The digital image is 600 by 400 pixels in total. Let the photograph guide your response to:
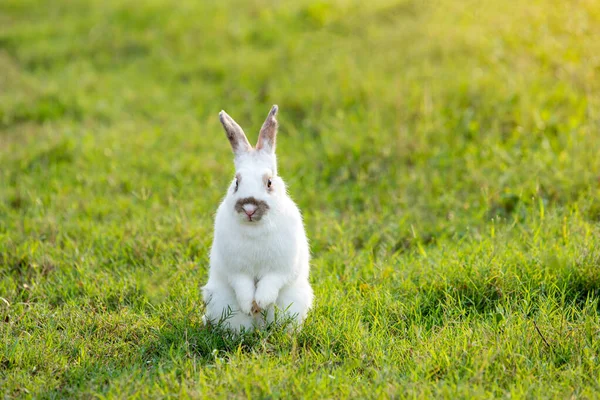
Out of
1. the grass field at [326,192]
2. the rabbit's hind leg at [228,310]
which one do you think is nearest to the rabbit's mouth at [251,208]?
the rabbit's hind leg at [228,310]

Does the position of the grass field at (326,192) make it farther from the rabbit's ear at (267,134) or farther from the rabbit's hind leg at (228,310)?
the rabbit's ear at (267,134)

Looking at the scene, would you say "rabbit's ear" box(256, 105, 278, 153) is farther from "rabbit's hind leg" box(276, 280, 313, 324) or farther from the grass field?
the grass field

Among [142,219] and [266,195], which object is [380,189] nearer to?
[142,219]

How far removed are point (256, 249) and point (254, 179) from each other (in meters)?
0.37

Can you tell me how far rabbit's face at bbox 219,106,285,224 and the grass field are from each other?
721 mm

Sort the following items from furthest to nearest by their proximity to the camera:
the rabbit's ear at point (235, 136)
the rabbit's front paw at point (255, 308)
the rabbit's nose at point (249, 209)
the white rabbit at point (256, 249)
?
the rabbit's ear at point (235, 136)
the rabbit's front paw at point (255, 308)
the white rabbit at point (256, 249)
the rabbit's nose at point (249, 209)

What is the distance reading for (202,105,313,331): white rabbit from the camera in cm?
380

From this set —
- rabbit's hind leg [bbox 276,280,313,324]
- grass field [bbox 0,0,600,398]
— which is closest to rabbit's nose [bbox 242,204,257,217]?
rabbit's hind leg [bbox 276,280,313,324]

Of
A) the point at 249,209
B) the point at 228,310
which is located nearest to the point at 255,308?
the point at 228,310

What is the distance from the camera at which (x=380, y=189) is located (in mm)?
6270

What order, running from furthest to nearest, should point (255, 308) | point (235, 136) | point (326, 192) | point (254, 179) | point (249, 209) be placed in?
point (326, 192) → point (235, 136) → point (255, 308) → point (254, 179) → point (249, 209)

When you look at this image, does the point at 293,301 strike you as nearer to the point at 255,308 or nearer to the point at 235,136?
the point at 255,308

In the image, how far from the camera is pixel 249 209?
3.69m

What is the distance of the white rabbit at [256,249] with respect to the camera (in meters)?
3.80
